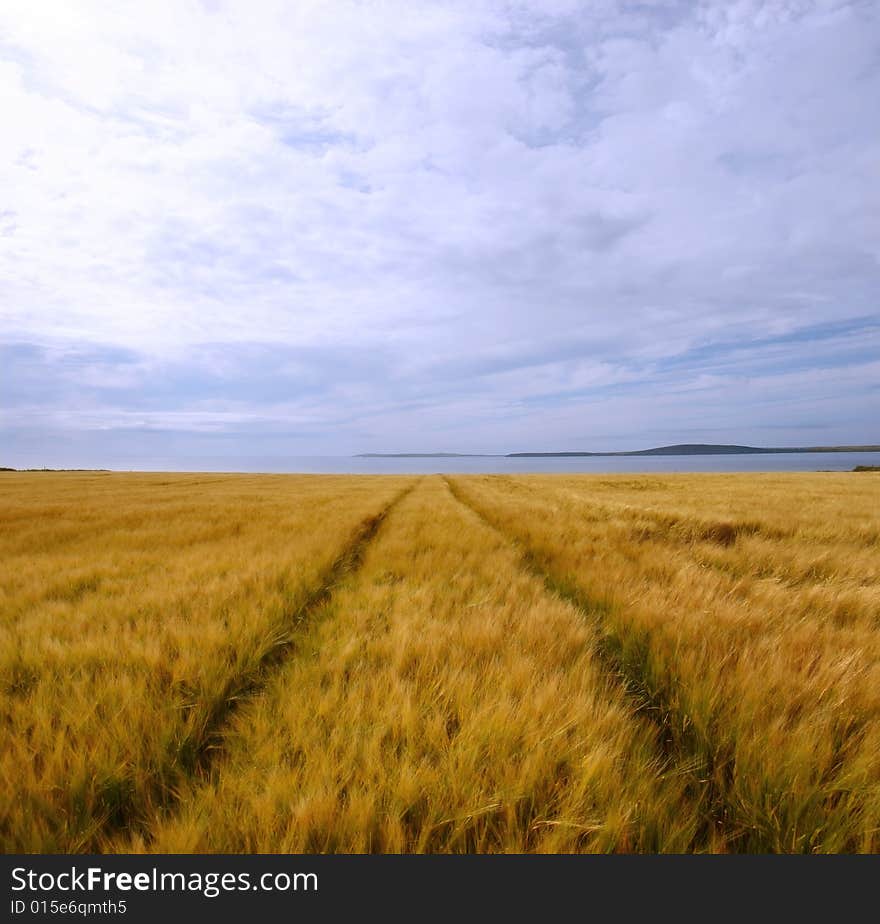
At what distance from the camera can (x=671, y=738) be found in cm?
186

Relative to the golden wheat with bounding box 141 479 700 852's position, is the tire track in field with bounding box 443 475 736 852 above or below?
below

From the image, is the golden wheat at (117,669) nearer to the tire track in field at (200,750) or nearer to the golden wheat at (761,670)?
the tire track in field at (200,750)

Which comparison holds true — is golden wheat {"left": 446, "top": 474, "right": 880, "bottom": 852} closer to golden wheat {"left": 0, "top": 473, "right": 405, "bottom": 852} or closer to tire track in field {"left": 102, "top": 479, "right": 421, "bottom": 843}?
tire track in field {"left": 102, "top": 479, "right": 421, "bottom": 843}

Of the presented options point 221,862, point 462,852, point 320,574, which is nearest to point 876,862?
point 462,852

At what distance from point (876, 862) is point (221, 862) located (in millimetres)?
2082

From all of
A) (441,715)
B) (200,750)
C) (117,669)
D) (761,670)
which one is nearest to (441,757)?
(441,715)

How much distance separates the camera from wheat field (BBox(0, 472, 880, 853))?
4.27 ft

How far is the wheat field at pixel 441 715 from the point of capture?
130 centimetres

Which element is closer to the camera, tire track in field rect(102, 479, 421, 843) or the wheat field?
the wheat field

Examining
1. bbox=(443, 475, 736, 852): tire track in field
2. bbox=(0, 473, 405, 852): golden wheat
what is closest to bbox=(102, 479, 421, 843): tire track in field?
bbox=(0, 473, 405, 852): golden wheat

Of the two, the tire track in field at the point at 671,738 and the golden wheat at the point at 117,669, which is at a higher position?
the golden wheat at the point at 117,669

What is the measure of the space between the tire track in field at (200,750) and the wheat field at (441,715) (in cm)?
1

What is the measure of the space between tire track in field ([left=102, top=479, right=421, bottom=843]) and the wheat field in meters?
0.01

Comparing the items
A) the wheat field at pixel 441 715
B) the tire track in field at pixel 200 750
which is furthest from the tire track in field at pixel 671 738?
the tire track in field at pixel 200 750
